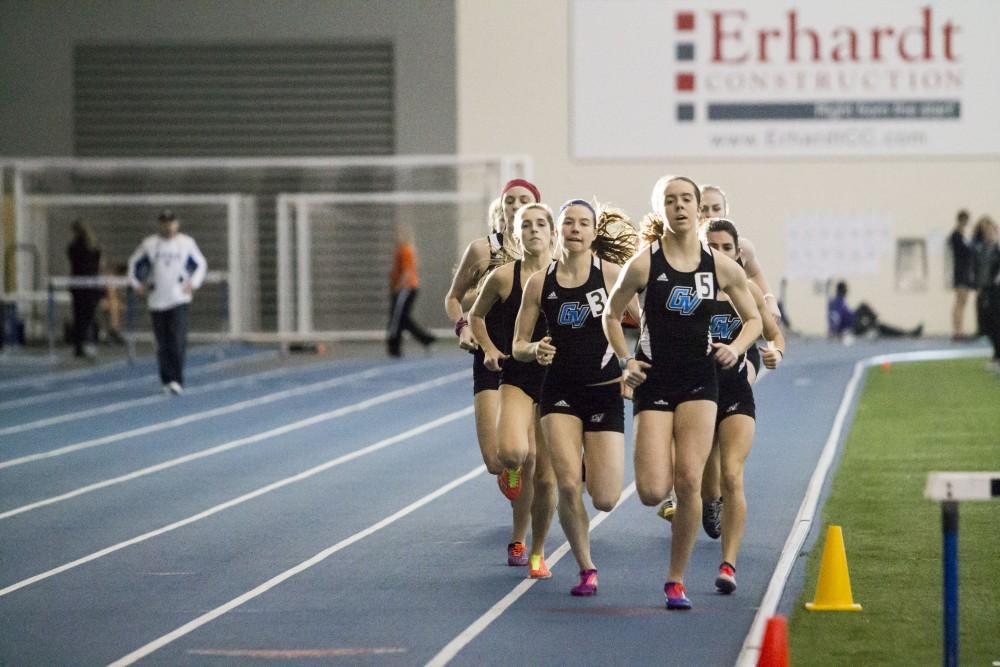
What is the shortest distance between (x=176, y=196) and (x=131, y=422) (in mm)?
11423

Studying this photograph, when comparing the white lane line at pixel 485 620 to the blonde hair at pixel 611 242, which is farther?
the blonde hair at pixel 611 242

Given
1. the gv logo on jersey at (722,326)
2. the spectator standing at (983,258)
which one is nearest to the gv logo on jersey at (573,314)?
the gv logo on jersey at (722,326)

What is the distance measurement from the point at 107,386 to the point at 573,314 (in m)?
14.6

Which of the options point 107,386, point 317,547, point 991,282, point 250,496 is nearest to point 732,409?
point 317,547

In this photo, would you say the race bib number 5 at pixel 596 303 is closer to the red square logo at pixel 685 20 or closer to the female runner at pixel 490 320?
the female runner at pixel 490 320

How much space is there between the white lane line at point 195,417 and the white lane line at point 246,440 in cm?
107

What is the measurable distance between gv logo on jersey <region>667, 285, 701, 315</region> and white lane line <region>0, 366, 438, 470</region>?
7.83 metres

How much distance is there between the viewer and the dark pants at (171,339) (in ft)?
67.5

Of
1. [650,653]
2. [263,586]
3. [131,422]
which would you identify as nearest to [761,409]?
[131,422]

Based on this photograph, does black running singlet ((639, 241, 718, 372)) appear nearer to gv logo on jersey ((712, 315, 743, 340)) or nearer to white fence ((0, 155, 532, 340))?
gv logo on jersey ((712, 315, 743, 340))

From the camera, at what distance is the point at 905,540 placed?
33.4ft

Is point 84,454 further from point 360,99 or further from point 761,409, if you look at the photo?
point 360,99

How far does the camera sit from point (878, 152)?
1256 inches

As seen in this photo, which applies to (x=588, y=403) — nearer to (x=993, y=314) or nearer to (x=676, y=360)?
(x=676, y=360)
